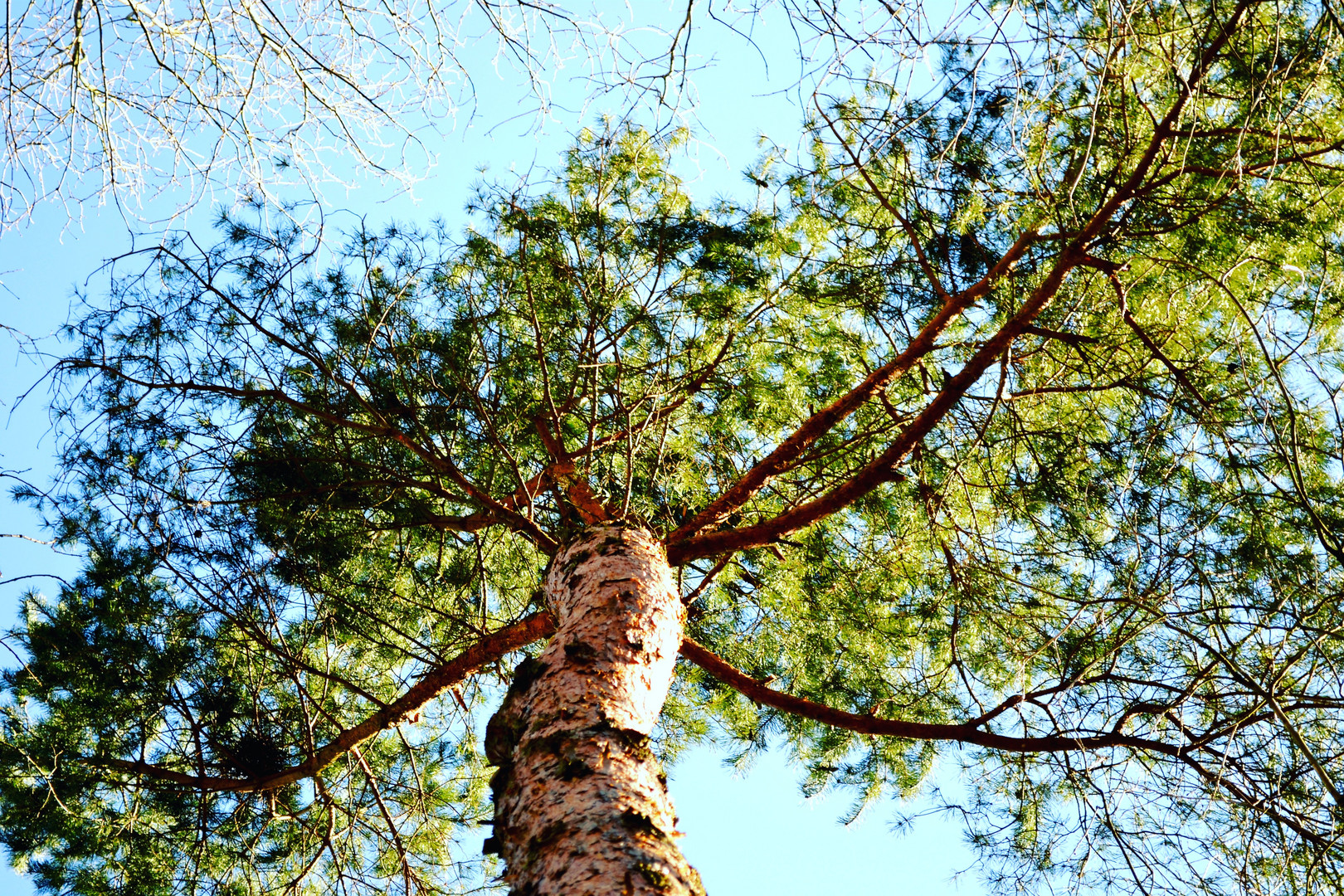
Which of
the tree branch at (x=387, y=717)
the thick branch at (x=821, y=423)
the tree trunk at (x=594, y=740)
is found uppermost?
the thick branch at (x=821, y=423)

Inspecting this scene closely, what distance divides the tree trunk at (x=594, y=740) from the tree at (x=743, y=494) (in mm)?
68

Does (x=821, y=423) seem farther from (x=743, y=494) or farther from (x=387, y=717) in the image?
(x=387, y=717)

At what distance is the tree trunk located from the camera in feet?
5.20

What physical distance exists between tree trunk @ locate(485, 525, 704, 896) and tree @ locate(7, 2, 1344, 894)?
0.07 meters

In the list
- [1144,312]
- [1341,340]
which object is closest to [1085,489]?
[1144,312]

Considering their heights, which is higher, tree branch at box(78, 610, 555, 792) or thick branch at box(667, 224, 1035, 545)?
thick branch at box(667, 224, 1035, 545)

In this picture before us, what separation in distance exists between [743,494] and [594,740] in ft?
5.78

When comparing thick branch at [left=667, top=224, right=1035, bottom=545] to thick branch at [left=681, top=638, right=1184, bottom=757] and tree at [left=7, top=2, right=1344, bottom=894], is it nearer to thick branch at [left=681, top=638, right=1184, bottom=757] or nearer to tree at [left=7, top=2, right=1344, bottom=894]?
tree at [left=7, top=2, right=1344, bottom=894]

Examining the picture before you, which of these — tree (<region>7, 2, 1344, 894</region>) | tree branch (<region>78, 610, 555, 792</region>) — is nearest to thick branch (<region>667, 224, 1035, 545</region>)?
tree (<region>7, 2, 1344, 894</region>)

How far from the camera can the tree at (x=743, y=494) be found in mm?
3111

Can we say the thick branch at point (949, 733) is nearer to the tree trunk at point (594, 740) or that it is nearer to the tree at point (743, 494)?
the tree at point (743, 494)

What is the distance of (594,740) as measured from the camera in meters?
1.95

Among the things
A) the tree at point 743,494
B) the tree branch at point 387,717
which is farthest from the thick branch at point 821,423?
the tree branch at point 387,717

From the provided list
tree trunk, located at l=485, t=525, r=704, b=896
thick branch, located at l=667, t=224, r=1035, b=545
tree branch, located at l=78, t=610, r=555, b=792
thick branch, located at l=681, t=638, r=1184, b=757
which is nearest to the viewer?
tree trunk, located at l=485, t=525, r=704, b=896
